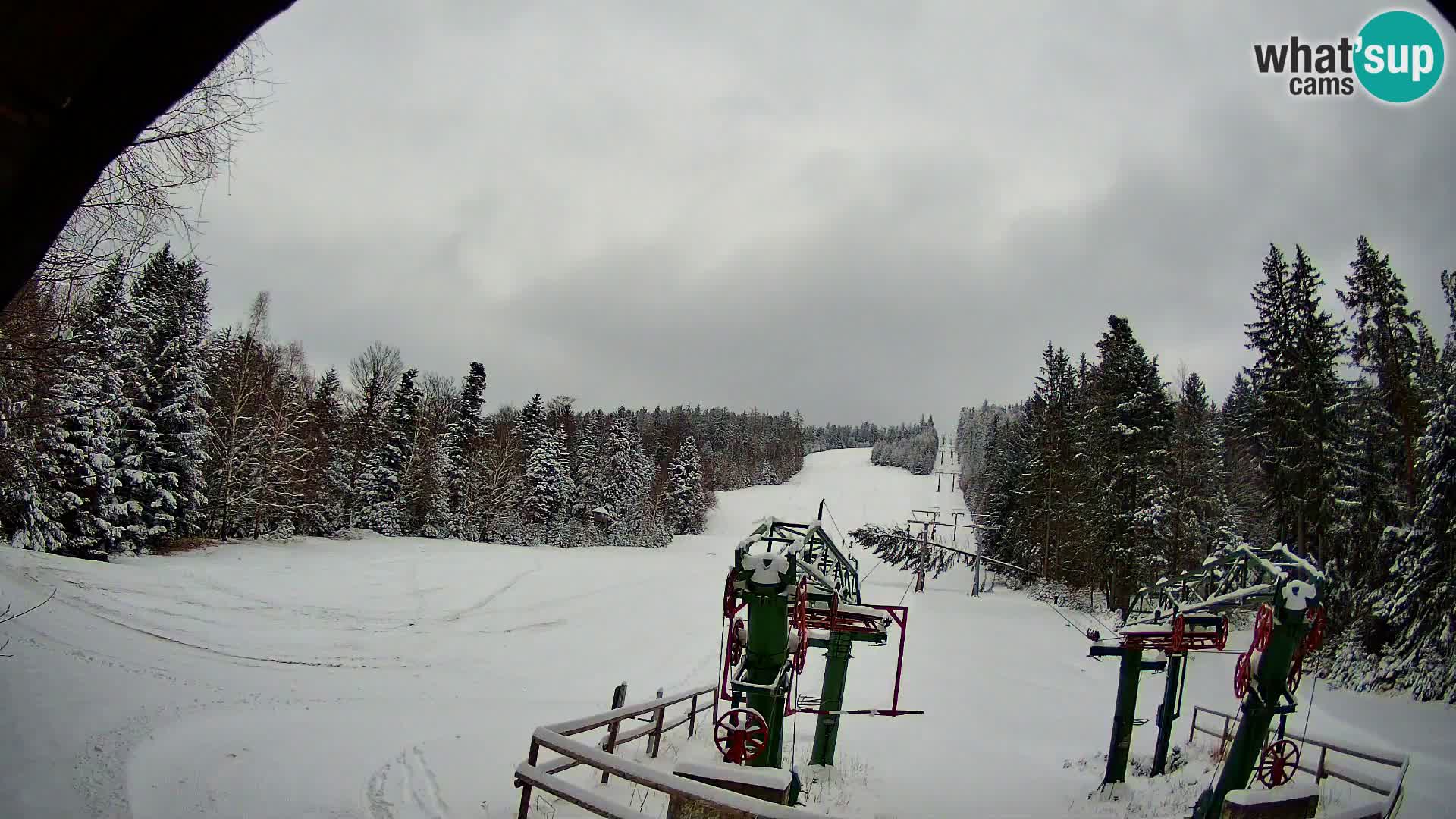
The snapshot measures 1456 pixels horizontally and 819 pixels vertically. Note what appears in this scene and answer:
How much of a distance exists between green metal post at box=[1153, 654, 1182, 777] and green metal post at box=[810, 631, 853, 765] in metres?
6.00

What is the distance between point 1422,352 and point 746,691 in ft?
87.9

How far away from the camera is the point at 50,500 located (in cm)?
2280

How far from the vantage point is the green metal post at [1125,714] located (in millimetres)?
12453

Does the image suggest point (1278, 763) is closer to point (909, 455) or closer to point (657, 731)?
point (657, 731)

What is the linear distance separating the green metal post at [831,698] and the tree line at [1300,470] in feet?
23.1

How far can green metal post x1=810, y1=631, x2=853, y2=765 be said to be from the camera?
13.0m

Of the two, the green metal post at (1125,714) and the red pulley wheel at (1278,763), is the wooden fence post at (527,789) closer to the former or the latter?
the red pulley wheel at (1278,763)

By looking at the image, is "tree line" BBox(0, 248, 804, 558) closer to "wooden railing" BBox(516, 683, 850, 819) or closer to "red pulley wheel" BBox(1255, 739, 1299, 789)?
"wooden railing" BBox(516, 683, 850, 819)

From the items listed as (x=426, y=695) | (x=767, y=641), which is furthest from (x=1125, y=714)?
(x=426, y=695)

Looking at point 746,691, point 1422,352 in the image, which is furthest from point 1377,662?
point 746,691

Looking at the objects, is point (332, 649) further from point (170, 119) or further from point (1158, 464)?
point (1158, 464)

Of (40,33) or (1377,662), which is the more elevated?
(40,33)

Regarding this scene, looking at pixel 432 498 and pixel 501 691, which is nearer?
pixel 501 691

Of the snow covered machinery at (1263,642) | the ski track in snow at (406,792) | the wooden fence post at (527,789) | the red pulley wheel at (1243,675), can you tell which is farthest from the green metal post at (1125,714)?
the ski track in snow at (406,792)
